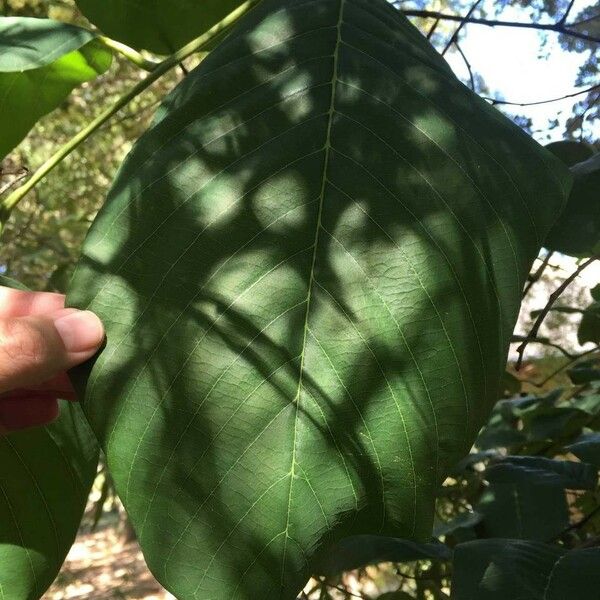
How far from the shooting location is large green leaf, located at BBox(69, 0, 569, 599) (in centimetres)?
45

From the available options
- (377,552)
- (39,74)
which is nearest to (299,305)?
(39,74)

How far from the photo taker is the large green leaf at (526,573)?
71cm

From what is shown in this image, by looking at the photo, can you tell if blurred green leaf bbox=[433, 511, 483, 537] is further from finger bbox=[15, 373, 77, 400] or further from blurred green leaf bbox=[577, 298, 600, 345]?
finger bbox=[15, 373, 77, 400]

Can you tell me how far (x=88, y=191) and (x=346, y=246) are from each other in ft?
8.98

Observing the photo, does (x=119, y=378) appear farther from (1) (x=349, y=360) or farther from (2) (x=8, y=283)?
(2) (x=8, y=283)

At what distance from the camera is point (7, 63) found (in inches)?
24.0

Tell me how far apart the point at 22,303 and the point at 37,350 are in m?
0.12

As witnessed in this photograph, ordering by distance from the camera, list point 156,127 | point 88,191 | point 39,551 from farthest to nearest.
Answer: point 88,191 < point 39,551 < point 156,127

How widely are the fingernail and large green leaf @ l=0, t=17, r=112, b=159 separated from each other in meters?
0.26

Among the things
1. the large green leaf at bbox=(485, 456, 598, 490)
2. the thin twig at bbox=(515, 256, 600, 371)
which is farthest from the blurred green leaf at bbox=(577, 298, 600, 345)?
the thin twig at bbox=(515, 256, 600, 371)

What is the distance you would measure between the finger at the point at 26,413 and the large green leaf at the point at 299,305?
258mm

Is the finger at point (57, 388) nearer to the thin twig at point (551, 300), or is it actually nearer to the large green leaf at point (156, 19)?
the large green leaf at point (156, 19)

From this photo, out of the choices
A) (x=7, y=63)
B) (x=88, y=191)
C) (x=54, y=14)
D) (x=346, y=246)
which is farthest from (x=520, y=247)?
(x=88, y=191)

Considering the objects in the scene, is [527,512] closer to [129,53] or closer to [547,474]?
[547,474]
